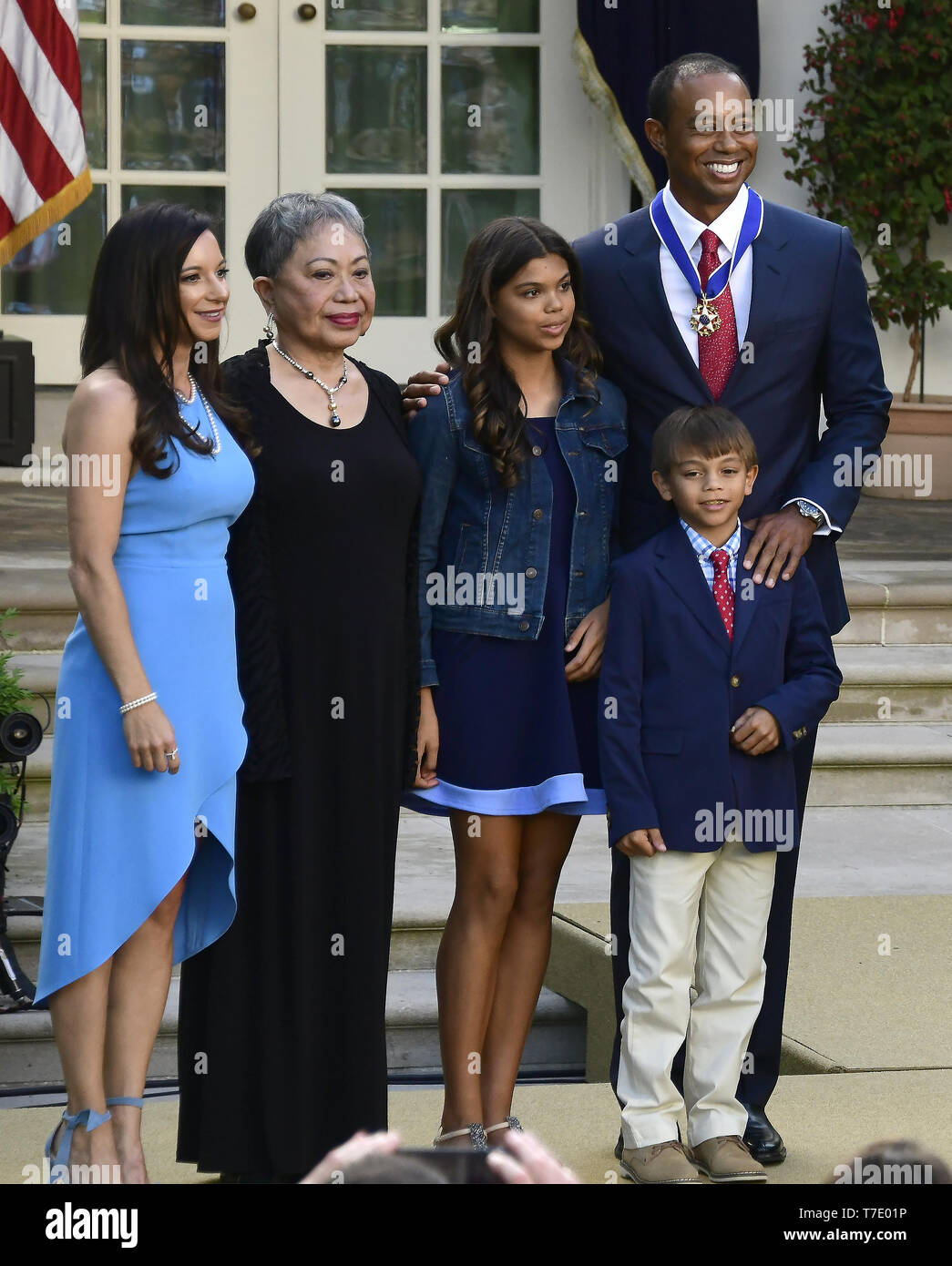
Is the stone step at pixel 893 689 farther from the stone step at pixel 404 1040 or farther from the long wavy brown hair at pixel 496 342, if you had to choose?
the long wavy brown hair at pixel 496 342

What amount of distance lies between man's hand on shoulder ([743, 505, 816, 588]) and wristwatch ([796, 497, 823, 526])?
0.01m

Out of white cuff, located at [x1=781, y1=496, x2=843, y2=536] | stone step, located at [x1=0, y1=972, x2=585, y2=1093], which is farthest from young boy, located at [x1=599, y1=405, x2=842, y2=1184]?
stone step, located at [x1=0, y1=972, x2=585, y2=1093]

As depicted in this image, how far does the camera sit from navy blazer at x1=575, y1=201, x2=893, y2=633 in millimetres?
2902

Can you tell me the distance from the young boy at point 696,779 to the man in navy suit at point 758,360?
121 millimetres

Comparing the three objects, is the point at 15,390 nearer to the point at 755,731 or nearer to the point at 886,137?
the point at 886,137

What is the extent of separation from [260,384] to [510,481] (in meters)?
0.43

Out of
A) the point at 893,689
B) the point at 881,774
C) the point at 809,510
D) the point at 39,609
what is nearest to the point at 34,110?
the point at 39,609

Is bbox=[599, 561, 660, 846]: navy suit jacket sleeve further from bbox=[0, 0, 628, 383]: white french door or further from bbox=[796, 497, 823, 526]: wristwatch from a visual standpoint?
bbox=[0, 0, 628, 383]: white french door

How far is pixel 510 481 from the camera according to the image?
2.79 metres

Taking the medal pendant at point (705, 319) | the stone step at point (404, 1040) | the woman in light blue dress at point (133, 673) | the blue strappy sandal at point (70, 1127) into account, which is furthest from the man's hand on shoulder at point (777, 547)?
the stone step at point (404, 1040)

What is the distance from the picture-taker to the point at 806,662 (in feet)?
9.32

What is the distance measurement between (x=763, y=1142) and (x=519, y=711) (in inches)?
33.4

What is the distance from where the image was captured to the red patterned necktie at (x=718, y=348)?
2.92 metres

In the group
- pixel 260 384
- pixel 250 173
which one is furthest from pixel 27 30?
pixel 260 384
